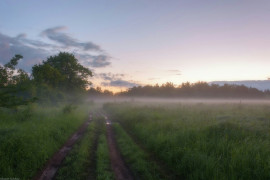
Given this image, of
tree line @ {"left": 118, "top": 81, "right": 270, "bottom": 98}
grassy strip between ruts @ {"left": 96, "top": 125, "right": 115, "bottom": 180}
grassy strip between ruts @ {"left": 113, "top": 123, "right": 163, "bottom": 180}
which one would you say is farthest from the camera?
tree line @ {"left": 118, "top": 81, "right": 270, "bottom": 98}

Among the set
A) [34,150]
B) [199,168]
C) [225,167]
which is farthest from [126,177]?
[34,150]

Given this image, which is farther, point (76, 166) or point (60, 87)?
point (60, 87)

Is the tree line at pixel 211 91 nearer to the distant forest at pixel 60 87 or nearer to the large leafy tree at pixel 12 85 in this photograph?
the distant forest at pixel 60 87

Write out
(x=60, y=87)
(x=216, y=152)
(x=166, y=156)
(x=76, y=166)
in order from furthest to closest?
(x=60, y=87) → (x=166, y=156) → (x=216, y=152) → (x=76, y=166)

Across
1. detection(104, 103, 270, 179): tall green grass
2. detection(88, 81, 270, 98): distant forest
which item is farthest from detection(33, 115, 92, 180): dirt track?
detection(88, 81, 270, 98): distant forest

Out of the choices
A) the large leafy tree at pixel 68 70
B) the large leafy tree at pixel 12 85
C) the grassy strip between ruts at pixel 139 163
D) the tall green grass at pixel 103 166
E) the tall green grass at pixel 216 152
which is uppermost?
the large leafy tree at pixel 68 70

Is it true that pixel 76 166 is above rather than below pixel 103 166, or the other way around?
above

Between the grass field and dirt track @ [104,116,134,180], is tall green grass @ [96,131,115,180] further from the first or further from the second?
dirt track @ [104,116,134,180]

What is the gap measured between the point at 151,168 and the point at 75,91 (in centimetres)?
3081

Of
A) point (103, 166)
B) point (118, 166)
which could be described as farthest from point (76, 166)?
point (118, 166)

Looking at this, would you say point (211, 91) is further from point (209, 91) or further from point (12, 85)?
point (12, 85)

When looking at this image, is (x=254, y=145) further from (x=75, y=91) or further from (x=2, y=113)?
(x=75, y=91)

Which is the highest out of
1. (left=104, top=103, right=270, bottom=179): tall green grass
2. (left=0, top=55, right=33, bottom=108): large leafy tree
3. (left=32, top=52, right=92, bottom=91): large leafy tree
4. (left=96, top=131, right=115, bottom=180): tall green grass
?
(left=32, top=52, right=92, bottom=91): large leafy tree

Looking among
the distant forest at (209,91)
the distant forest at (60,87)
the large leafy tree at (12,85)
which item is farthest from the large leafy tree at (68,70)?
the distant forest at (209,91)
